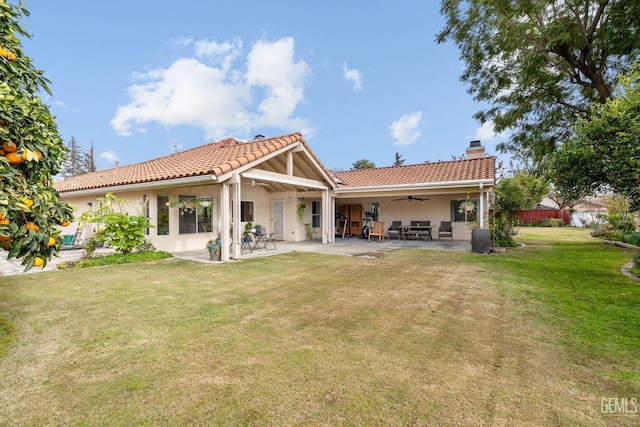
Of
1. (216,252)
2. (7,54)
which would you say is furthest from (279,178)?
(7,54)

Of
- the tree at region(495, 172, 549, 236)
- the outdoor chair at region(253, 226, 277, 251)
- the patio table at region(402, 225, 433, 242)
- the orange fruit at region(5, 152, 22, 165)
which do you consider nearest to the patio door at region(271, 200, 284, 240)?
the outdoor chair at region(253, 226, 277, 251)

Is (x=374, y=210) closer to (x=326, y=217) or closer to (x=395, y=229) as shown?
(x=395, y=229)

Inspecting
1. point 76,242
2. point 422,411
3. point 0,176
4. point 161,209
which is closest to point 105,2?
point 161,209

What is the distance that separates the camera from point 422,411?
2.20m

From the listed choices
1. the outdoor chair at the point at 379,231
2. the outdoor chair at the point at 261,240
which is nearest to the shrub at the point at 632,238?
the outdoor chair at the point at 379,231

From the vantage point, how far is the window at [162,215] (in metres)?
10.6

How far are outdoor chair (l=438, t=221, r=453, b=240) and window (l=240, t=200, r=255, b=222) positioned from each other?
936 centimetres

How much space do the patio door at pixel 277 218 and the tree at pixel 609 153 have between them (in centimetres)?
1102

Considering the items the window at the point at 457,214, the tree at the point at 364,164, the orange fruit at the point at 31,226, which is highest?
the tree at the point at 364,164

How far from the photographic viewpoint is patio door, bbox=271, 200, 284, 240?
15234 mm

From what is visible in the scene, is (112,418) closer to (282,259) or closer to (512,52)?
(282,259)

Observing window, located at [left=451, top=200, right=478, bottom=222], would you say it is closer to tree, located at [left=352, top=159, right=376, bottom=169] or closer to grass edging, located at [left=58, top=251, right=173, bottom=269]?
grass edging, located at [left=58, top=251, right=173, bottom=269]

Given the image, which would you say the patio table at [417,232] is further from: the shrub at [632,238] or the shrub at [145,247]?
the shrub at [145,247]

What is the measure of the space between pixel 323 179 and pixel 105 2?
9.85 metres
